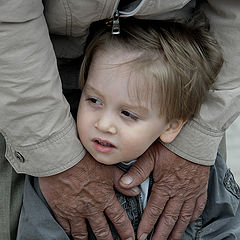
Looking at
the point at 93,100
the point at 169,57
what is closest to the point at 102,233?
the point at 93,100

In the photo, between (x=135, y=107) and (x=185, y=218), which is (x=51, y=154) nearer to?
(x=135, y=107)

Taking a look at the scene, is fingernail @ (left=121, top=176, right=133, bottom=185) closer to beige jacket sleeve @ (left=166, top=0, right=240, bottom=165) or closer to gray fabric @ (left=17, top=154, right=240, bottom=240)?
beige jacket sleeve @ (left=166, top=0, right=240, bottom=165)

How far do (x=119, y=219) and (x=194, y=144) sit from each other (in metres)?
0.29

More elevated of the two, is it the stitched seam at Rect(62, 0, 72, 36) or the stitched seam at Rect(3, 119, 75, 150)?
the stitched seam at Rect(62, 0, 72, 36)

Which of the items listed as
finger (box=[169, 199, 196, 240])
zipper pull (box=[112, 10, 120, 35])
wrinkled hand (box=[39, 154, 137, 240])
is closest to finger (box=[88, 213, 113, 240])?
wrinkled hand (box=[39, 154, 137, 240])

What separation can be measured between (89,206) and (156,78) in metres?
0.38

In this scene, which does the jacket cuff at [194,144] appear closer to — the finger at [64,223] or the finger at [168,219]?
the finger at [168,219]

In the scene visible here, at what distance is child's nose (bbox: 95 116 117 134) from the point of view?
156 cm

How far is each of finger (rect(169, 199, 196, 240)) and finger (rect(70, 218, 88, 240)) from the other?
269 millimetres

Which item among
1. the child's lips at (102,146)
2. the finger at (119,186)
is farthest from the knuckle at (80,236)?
the child's lips at (102,146)

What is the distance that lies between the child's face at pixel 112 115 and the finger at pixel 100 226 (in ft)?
0.52

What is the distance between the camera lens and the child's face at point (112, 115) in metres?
1.56

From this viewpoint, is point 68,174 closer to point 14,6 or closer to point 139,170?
point 139,170

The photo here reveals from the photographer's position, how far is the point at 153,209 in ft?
5.71
